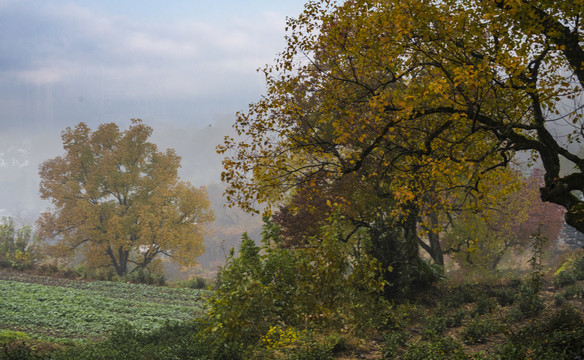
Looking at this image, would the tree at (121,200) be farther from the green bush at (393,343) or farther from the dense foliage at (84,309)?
the green bush at (393,343)

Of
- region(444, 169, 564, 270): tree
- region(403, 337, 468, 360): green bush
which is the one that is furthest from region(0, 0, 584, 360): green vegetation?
region(444, 169, 564, 270): tree

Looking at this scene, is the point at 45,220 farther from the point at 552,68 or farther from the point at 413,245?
the point at 552,68

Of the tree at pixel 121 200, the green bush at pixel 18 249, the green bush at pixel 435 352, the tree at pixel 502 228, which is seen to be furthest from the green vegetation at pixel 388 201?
the green bush at pixel 18 249

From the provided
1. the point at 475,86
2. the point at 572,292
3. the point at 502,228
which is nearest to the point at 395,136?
the point at 475,86

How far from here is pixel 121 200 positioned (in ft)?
96.7

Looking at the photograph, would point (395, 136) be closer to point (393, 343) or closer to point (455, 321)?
point (455, 321)

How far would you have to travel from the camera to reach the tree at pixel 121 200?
26922mm

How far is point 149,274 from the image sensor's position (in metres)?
24.8

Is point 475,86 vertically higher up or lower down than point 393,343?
higher up

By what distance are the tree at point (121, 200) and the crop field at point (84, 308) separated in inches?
224

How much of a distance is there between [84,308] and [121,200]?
16458mm

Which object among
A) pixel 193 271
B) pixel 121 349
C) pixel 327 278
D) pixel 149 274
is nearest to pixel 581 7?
pixel 327 278

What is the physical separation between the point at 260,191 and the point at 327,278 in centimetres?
236

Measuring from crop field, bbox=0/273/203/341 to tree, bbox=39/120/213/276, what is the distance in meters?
5.68
